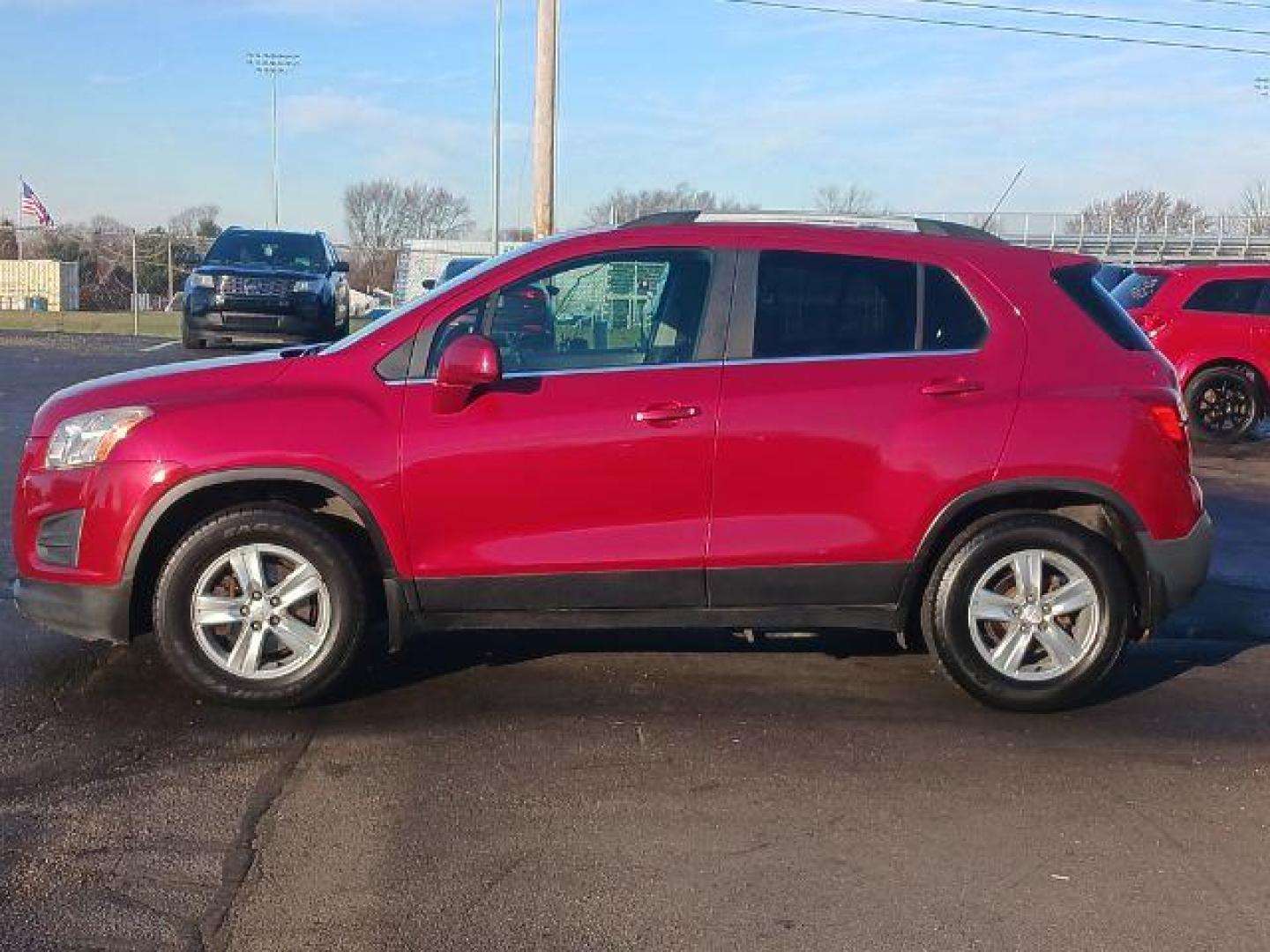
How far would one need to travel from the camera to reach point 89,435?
5047mm

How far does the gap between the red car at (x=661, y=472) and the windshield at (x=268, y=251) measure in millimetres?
12750

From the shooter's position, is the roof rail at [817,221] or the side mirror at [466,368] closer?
the side mirror at [466,368]

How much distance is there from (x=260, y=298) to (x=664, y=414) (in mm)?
12887

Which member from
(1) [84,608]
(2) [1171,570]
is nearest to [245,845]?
(1) [84,608]

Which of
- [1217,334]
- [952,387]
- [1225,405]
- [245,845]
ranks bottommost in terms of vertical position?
[245,845]

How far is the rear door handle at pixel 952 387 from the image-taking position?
5164 mm

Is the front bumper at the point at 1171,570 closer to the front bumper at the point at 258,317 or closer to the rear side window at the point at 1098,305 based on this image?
the rear side window at the point at 1098,305

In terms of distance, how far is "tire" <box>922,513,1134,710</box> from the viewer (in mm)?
5238

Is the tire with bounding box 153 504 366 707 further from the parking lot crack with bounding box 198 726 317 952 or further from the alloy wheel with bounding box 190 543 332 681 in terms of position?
the parking lot crack with bounding box 198 726 317 952

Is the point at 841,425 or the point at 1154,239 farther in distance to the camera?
the point at 1154,239

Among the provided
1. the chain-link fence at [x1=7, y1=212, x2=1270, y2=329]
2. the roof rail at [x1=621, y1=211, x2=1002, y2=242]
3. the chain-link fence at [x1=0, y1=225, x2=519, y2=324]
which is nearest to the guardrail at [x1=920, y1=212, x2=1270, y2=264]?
the chain-link fence at [x1=7, y1=212, x2=1270, y2=329]

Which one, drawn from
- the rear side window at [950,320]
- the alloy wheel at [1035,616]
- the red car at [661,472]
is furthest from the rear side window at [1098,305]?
the alloy wheel at [1035,616]

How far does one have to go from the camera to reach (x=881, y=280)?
5312 mm

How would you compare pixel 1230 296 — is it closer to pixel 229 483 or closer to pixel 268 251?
pixel 268 251
